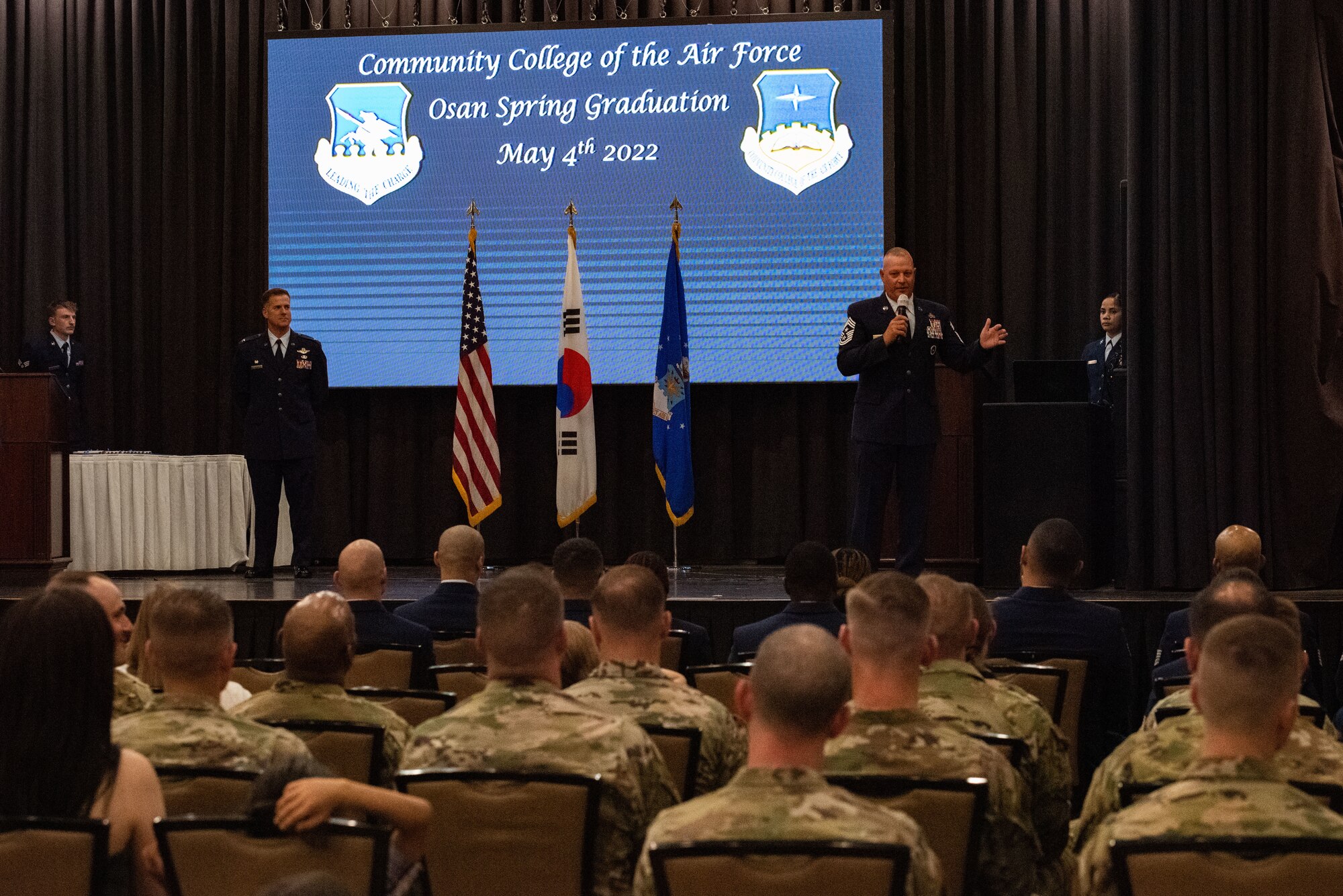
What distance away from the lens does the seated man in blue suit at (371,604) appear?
479 cm

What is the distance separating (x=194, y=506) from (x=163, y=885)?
775 cm

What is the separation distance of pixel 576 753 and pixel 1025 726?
1008 mm

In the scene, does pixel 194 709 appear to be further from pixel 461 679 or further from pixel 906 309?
pixel 906 309

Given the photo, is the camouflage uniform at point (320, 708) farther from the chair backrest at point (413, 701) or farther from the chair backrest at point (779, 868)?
the chair backrest at point (779, 868)

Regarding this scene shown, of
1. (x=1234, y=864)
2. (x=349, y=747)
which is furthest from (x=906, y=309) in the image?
(x=1234, y=864)

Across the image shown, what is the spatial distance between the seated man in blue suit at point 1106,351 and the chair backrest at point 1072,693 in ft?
17.4

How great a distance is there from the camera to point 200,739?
2.82 meters

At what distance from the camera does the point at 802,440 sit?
11.0 m

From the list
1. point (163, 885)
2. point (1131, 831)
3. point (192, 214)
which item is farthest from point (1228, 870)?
point (192, 214)

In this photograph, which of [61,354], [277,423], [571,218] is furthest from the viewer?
[61,354]

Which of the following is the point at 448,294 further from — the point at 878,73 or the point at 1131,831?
the point at 1131,831

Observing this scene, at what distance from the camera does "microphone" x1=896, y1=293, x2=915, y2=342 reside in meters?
7.68

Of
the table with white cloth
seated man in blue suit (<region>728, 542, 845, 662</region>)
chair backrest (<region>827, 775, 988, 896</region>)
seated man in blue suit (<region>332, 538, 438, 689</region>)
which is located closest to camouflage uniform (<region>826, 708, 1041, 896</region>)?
chair backrest (<region>827, 775, 988, 896</region>)

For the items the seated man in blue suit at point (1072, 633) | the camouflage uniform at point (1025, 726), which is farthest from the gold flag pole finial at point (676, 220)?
the camouflage uniform at point (1025, 726)
